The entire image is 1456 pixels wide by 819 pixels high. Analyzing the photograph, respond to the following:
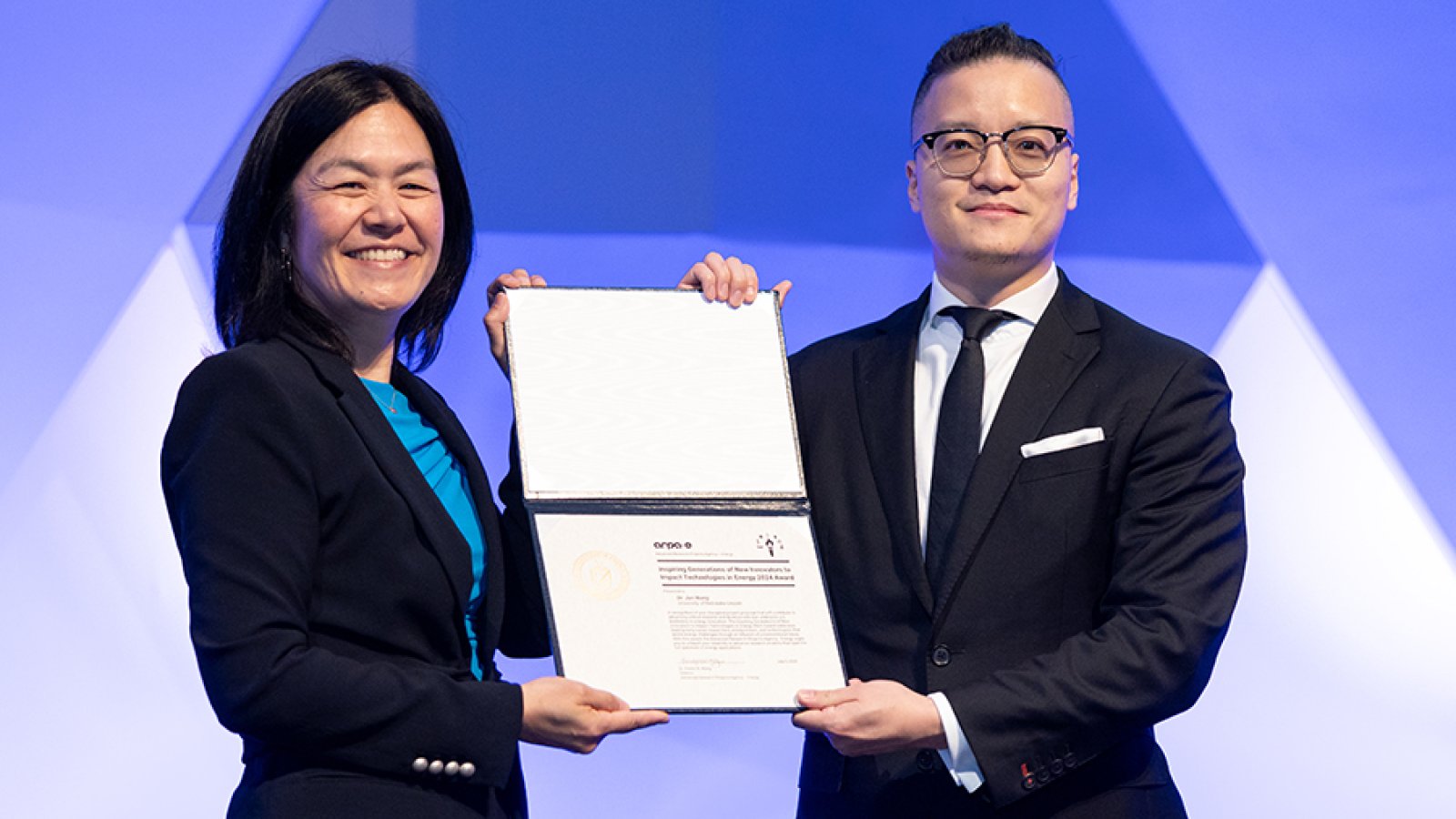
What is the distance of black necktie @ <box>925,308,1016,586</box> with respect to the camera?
2.22m

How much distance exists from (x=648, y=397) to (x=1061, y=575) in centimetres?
63

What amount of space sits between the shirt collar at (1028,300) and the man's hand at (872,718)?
0.61 meters

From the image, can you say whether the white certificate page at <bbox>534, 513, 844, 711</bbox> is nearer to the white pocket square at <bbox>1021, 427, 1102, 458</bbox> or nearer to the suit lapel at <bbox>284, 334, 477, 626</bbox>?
the suit lapel at <bbox>284, 334, 477, 626</bbox>

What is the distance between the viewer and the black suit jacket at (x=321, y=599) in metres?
1.85

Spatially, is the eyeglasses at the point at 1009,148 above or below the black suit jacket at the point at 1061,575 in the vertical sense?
above

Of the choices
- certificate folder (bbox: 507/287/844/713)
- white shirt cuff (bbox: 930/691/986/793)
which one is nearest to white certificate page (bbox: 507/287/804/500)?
certificate folder (bbox: 507/287/844/713)

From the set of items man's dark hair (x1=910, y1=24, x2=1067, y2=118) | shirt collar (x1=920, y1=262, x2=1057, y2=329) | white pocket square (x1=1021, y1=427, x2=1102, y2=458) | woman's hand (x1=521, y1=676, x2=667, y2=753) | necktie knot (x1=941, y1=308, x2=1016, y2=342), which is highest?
man's dark hair (x1=910, y1=24, x2=1067, y2=118)

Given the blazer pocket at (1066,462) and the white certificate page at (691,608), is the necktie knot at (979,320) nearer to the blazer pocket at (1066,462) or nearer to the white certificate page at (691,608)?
the blazer pocket at (1066,462)

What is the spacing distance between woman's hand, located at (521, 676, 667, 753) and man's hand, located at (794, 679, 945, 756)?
21 cm

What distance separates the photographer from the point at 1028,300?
7.79ft

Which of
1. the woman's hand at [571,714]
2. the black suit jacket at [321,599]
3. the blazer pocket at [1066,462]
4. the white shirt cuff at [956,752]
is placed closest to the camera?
the black suit jacket at [321,599]

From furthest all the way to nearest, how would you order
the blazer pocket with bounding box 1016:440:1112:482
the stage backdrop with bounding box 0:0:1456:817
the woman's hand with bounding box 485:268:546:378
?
the stage backdrop with bounding box 0:0:1456:817 < the woman's hand with bounding box 485:268:546:378 < the blazer pocket with bounding box 1016:440:1112:482

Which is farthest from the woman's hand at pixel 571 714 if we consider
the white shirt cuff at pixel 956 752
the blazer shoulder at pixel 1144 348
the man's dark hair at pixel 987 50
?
the man's dark hair at pixel 987 50

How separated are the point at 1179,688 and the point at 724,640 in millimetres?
609
